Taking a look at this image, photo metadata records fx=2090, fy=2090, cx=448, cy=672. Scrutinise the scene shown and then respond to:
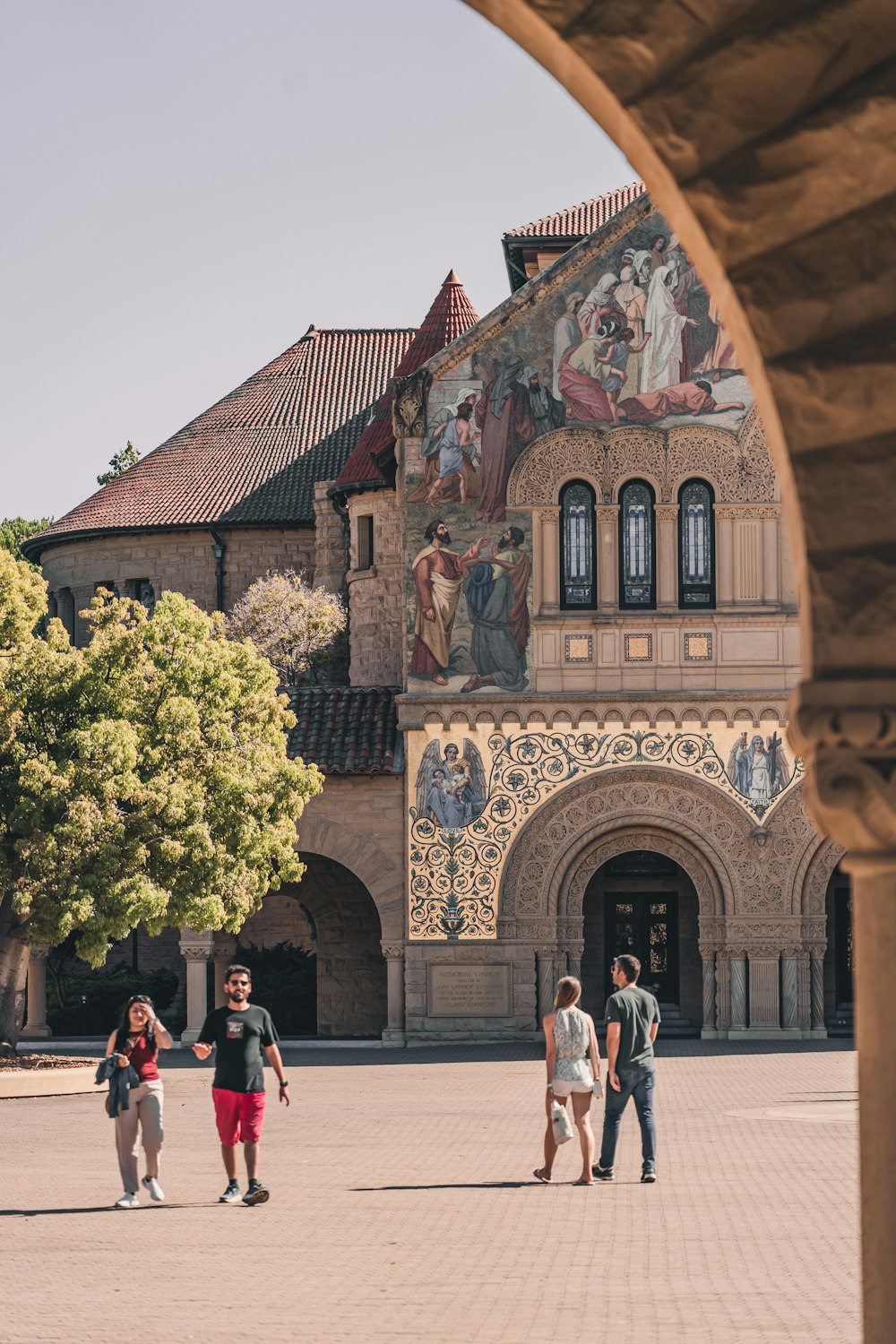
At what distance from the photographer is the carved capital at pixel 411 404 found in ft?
118

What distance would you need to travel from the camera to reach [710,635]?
117 ft

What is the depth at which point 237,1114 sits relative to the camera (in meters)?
14.9

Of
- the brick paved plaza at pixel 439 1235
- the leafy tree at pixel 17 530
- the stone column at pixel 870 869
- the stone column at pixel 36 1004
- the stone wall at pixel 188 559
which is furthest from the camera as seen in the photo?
the leafy tree at pixel 17 530

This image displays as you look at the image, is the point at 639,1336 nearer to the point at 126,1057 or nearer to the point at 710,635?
the point at 126,1057

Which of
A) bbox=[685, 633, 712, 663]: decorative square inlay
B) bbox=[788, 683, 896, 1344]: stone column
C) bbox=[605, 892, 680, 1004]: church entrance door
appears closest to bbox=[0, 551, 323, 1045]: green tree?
bbox=[685, 633, 712, 663]: decorative square inlay

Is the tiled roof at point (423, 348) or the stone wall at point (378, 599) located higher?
the tiled roof at point (423, 348)

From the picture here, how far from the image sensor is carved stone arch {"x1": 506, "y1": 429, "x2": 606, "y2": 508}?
35750 mm

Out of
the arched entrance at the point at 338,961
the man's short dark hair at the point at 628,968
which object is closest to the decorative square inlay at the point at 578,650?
the arched entrance at the point at 338,961

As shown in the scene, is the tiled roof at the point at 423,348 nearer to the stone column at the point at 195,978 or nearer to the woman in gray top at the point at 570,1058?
the stone column at the point at 195,978

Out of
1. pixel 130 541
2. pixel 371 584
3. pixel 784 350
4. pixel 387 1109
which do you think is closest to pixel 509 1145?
pixel 387 1109

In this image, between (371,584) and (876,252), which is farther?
(371,584)

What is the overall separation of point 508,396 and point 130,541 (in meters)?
16.2

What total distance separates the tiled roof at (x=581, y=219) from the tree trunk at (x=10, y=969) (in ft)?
73.8

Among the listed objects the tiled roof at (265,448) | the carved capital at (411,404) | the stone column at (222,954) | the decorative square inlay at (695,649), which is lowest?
the stone column at (222,954)
